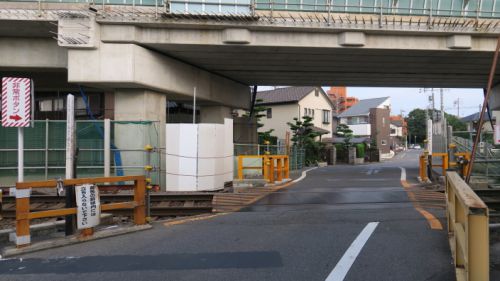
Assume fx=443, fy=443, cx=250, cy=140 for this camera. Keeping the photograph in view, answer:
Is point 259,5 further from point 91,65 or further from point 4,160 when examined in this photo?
point 4,160

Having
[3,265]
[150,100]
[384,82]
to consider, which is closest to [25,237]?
[3,265]

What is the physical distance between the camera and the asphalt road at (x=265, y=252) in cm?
559

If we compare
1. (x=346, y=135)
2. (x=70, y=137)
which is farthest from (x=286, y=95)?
(x=70, y=137)

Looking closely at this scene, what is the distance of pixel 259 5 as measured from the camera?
16.5 metres

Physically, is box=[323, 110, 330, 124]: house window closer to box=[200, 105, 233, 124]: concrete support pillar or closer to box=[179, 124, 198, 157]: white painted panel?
box=[200, 105, 233, 124]: concrete support pillar

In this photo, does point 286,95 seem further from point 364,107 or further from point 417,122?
point 417,122

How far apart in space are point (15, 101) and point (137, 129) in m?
6.87

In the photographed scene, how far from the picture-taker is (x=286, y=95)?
49812 millimetres

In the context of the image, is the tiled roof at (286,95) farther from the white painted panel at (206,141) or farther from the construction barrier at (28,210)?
the construction barrier at (28,210)

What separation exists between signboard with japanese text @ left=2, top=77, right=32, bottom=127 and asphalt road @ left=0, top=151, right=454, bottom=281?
10.3ft

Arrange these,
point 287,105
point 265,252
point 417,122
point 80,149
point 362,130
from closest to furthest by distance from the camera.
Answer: point 265,252 < point 80,149 < point 287,105 < point 362,130 < point 417,122

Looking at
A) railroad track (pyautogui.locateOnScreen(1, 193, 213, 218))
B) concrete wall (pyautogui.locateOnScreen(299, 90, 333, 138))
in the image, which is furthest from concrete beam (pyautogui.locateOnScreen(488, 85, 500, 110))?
concrete wall (pyautogui.locateOnScreen(299, 90, 333, 138))

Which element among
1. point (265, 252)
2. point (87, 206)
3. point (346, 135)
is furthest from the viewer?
point (346, 135)

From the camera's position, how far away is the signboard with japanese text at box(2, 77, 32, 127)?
866cm
